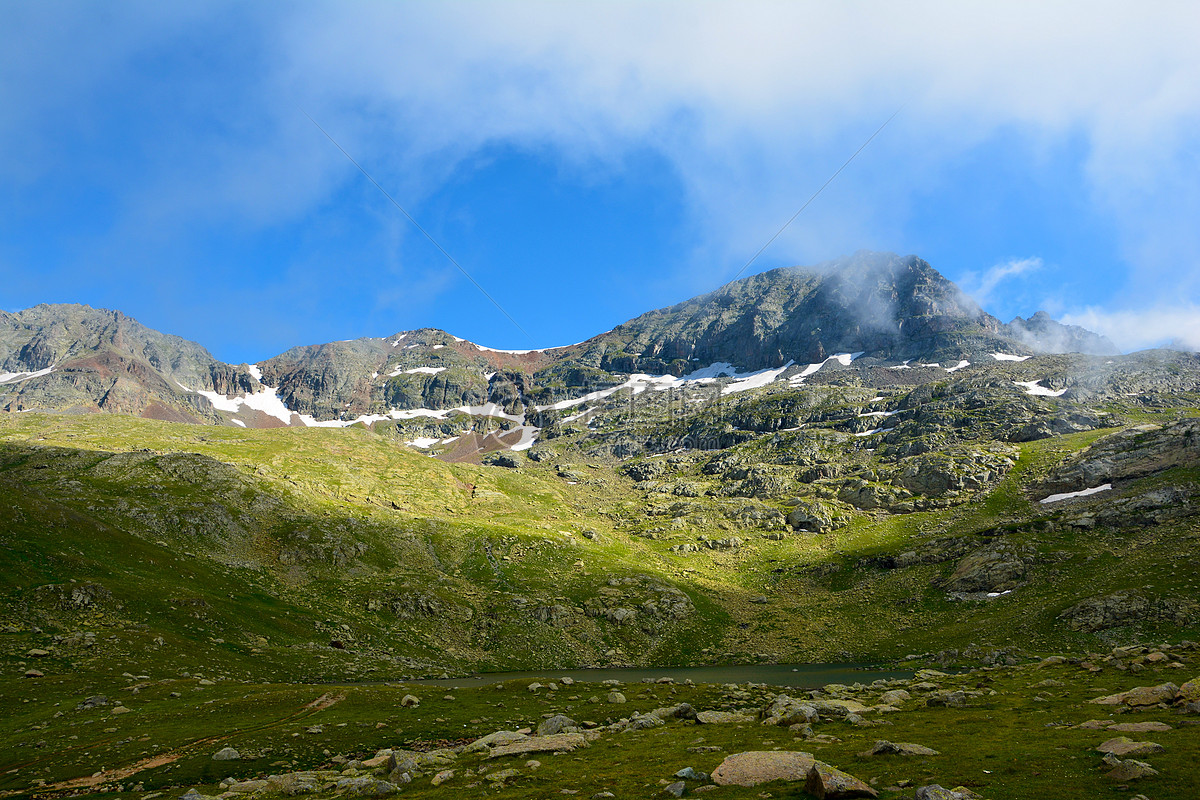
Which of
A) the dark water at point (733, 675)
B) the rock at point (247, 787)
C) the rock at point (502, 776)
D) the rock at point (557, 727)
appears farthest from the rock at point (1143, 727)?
the dark water at point (733, 675)

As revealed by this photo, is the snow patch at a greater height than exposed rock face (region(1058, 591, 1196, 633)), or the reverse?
the snow patch

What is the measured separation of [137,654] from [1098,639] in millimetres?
117775

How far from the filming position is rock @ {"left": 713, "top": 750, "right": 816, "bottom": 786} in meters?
19.1

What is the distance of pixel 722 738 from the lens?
29.4 metres

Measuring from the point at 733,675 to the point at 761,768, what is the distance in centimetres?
7146

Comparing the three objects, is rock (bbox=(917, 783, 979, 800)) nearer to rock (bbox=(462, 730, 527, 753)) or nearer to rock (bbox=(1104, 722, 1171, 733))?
rock (bbox=(1104, 722, 1171, 733))

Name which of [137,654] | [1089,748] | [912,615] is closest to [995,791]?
[1089,748]

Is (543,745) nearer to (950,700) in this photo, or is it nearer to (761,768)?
(761,768)

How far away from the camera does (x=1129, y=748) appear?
18.2 metres

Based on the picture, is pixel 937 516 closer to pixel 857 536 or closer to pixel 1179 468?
pixel 857 536

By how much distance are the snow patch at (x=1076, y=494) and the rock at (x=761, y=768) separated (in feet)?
532

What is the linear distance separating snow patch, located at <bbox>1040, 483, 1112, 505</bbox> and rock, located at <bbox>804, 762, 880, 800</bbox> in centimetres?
16466

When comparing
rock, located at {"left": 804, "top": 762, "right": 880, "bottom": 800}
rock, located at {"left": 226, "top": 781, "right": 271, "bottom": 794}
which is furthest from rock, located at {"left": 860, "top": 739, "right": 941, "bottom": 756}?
rock, located at {"left": 226, "top": 781, "right": 271, "bottom": 794}

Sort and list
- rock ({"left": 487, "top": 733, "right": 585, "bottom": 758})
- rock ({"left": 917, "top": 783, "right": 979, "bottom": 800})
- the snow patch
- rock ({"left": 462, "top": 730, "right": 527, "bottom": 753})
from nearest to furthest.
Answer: rock ({"left": 917, "top": 783, "right": 979, "bottom": 800}) → rock ({"left": 487, "top": 733, "right": 585, "bottom": 758}) → rock ({"left": 462, "top": 730, "right": 527, "bottom": 753}) → the snow patch
